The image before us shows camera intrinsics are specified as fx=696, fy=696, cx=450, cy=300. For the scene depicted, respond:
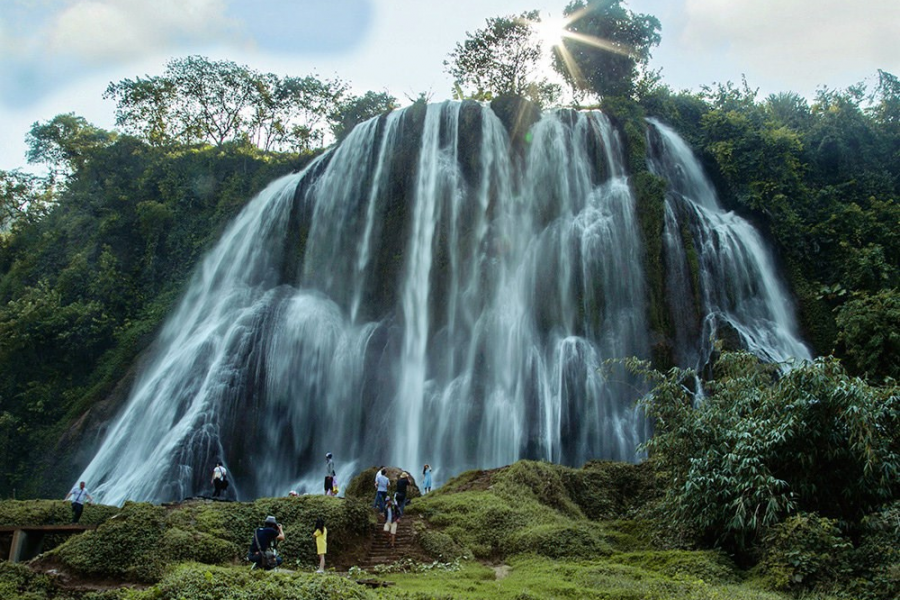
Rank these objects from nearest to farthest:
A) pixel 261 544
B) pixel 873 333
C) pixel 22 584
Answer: pixel 22 584
pixel 261 544
pixel 873 333

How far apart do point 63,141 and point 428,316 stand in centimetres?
3080

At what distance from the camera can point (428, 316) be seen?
2673cm

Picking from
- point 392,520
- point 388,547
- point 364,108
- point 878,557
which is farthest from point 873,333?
point 364,108

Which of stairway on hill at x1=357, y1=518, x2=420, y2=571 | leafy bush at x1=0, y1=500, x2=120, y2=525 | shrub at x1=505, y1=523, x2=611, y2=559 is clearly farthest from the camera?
leafy bush at x1=0, y1=500, x2=120, y2=525

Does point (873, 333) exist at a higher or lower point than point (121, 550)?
higher

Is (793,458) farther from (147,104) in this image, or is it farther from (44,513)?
(147,104)

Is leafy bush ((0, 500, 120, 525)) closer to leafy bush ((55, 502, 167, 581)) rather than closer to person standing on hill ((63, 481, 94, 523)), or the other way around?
person standing on hill ((63, 481, 94, 523))

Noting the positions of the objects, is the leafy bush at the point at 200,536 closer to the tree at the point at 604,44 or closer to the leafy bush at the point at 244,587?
the leafy bush at the point at 244,587

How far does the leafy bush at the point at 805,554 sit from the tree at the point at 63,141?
44.3 meters

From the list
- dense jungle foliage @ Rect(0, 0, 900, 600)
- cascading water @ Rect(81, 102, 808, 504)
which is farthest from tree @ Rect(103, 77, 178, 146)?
cascading water @ Rect(81, 102, 808, 504)

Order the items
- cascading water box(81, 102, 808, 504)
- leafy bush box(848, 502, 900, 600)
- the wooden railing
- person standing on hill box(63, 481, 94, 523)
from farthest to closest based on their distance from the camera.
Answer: cascading water box(81, 102, 808, 504) → person standing on hill box(63, 481, 94, 523) → the wooden railing → leafy bush box(848, 502, 900, 600)

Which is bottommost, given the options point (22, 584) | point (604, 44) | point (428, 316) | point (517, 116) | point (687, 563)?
point (22, 584)

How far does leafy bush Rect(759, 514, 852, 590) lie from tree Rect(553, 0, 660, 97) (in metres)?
29.3

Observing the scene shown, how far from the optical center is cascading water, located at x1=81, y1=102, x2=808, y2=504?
22.8 m
